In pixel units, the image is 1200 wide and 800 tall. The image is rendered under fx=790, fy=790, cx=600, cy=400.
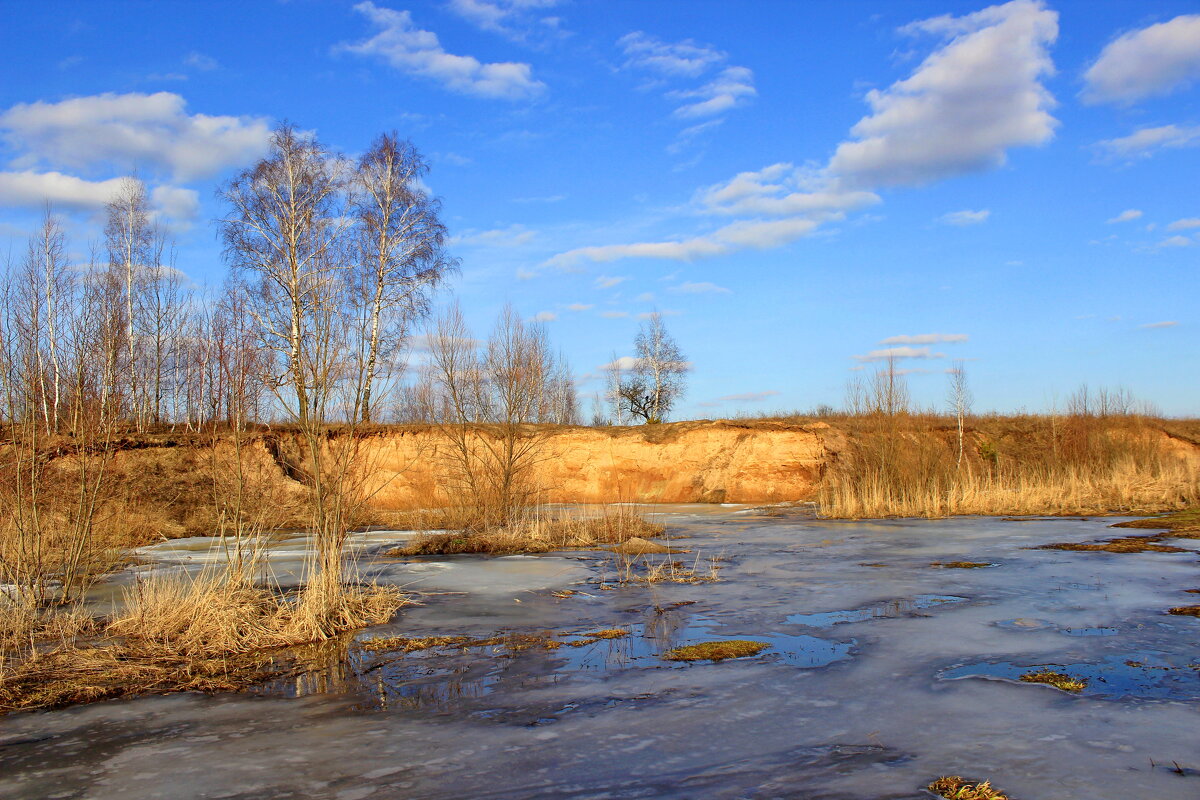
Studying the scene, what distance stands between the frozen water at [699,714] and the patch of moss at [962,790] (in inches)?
3.2

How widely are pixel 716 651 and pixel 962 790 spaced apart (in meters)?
2.88

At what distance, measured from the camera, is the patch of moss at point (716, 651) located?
6.18 meters

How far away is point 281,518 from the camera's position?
1797 cm

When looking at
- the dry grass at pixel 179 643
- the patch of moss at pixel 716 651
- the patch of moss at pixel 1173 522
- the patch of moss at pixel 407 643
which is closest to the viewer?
the dry grass at pixel 179 643

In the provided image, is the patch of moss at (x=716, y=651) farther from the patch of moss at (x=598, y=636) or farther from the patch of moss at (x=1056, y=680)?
the patch of moss at (x=1056, y=680)

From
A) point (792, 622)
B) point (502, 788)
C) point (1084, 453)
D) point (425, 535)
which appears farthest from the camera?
point (1084, 453)

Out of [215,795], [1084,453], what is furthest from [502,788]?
[1084,453]

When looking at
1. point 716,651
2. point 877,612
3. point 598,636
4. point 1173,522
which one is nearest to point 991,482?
point 1173,522

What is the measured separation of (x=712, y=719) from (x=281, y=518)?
50.8ft

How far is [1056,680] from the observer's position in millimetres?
5180

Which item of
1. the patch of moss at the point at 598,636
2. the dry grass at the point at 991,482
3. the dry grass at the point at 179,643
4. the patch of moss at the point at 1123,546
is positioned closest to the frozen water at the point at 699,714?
the patch of moss at the point at 598,636

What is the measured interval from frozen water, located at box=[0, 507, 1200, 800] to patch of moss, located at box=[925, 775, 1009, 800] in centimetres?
8

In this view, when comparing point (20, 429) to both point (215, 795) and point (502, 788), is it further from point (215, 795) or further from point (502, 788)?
point (502, 788)

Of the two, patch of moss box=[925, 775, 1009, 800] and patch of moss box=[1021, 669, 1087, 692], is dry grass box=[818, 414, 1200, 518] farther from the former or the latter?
patch of moss box=[925, 775, 1009, 800]
